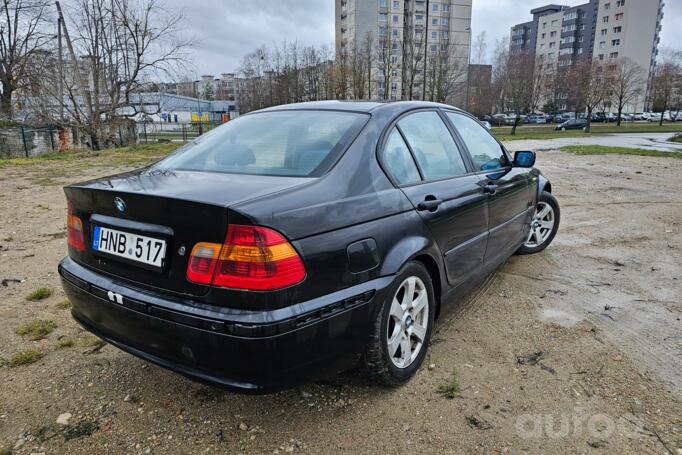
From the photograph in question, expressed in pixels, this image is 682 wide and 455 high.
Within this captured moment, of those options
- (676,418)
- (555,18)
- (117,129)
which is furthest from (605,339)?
(555,18)

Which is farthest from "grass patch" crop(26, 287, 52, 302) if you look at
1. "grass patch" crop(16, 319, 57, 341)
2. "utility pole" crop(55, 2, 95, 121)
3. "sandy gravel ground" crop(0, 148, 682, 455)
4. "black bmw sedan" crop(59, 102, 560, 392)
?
"utility pole" crop(55, 2, 95, 121)

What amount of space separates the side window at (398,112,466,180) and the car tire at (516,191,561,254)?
2006 mm

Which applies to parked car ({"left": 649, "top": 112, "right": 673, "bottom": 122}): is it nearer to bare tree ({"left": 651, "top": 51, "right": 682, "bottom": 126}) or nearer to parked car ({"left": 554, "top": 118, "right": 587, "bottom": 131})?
bare tree ({"left": 651, "top": 51, "right": 682, "bottom": 126})

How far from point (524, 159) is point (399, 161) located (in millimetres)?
1820

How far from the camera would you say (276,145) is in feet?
8.75

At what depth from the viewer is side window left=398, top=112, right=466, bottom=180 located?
285 centimetres

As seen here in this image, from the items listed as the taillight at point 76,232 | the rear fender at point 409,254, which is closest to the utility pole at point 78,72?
the taillight at point 76,232

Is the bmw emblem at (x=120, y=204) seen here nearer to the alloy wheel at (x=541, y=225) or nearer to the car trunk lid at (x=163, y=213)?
the car trunk lid at (x=163, y=213)

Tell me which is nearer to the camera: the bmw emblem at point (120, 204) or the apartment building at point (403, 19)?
the bmw emblem at point (120, 204)

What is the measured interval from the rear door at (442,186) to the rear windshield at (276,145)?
0.32 metres

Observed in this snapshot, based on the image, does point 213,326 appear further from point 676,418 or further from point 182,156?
point 676,418

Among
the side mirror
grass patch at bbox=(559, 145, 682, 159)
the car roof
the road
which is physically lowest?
the road

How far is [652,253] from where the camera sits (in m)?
4.98

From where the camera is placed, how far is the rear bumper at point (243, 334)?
184cm
